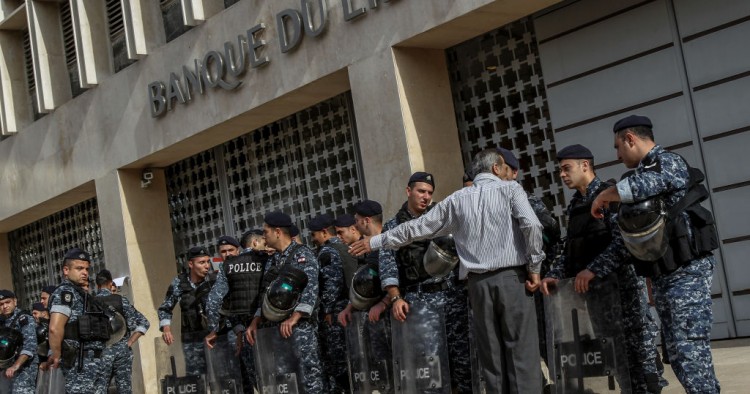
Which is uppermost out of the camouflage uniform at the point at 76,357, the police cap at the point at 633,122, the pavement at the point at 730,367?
the police cap at the point at 633,122

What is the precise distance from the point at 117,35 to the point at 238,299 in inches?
353

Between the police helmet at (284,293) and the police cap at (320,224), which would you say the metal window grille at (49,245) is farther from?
the police helmet at (284,293)

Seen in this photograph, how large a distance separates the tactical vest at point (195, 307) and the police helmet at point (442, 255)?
4.07 metres

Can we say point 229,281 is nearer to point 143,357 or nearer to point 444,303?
Answer: point 444,303

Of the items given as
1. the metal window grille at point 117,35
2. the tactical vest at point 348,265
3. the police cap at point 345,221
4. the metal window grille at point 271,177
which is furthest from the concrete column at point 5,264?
the tactical vest at point 348,265

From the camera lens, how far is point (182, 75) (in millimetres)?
14531

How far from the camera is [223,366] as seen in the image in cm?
931

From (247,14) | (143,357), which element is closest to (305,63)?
(247,14)

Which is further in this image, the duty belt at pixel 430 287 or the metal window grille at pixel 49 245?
the metal window grille at pixel 49 245

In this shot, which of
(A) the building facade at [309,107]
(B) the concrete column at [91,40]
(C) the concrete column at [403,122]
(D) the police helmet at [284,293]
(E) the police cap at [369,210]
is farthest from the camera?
(B) the concrete column at [91,40]

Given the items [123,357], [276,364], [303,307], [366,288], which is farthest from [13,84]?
[366,288]

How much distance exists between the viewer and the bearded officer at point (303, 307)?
27.1 feet

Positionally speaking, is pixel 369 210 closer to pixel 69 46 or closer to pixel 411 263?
pixel 411 263

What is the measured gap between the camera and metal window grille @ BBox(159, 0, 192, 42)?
49.9ft
